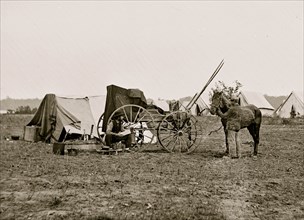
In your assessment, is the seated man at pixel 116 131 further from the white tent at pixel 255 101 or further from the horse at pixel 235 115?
the white tent at pixel 255 101

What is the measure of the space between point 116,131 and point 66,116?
196 inches

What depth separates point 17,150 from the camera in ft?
42.7

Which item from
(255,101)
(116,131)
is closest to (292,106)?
(255,101)

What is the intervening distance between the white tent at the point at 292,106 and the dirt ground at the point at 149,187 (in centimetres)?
3009

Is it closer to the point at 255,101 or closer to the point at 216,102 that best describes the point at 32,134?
the point at 216,102

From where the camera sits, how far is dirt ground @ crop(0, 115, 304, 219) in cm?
591

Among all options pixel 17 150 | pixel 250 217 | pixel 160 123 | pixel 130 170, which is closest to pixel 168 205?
pixel 250 217

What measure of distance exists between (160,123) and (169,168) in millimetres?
3165

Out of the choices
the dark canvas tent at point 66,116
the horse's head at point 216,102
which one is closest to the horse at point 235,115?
the horse's head at point 216,102

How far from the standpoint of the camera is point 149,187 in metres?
7.53

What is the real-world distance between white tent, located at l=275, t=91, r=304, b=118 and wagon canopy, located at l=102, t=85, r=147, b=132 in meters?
30.4

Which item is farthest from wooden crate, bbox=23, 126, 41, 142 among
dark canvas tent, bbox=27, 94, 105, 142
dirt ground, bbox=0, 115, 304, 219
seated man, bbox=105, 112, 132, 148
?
dirt ground, bbox=0, 115, 304, 219

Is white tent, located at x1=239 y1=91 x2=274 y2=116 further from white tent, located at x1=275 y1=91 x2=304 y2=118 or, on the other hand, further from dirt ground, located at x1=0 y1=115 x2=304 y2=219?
dirt ground, located at x1=0 y1=115 x2=304 y2=219

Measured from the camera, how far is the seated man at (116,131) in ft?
42.7
